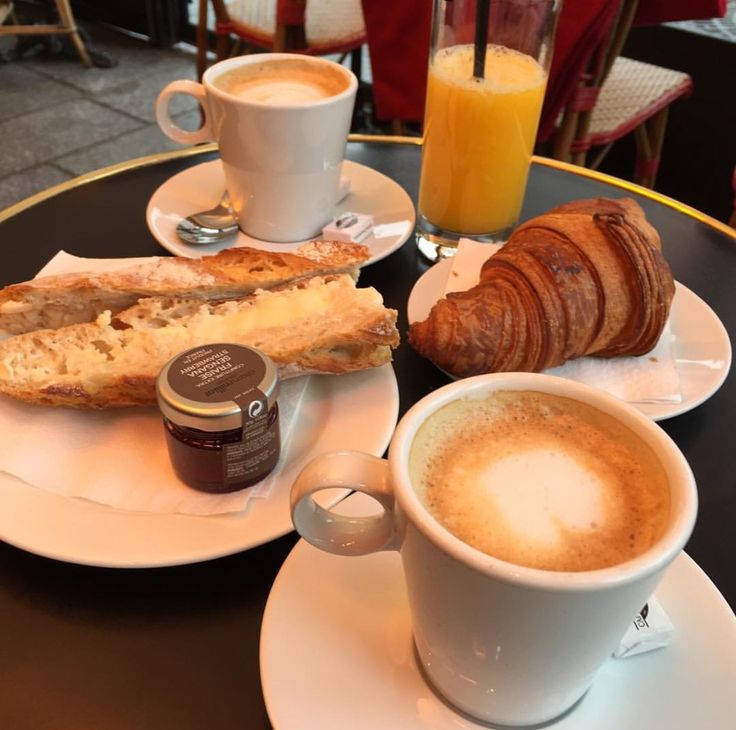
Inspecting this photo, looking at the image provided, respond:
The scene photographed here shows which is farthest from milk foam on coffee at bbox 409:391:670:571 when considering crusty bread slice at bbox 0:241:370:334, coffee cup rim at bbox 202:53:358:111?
coffee cup rim at bbox 202:53:358:111

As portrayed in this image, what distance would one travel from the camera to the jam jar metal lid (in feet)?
2.24

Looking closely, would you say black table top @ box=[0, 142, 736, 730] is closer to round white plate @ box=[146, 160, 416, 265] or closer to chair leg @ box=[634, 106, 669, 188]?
round white plate @ box=[146, 160, 416, 265]

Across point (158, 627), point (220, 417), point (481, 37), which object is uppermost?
point (481, 37)

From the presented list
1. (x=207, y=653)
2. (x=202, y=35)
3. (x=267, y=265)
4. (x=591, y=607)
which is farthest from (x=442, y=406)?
(x=202, y=35)

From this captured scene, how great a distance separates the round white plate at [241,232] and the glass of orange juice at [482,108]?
0.23 feet

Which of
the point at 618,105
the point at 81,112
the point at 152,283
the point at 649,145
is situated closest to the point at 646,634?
the point at 152,283

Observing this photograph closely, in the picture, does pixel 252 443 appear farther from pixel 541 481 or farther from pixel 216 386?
pixel 541 481

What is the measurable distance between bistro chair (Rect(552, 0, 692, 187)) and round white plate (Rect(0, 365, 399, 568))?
149 centimetres

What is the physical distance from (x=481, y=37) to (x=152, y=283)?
572mm

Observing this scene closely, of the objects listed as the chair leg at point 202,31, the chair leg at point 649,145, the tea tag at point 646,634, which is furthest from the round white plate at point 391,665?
the chair leg at point 202,31

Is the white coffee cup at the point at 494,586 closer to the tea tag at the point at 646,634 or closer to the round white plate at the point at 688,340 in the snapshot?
the tea tag at the point at 646,634

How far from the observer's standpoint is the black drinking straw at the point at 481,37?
3.33 ft

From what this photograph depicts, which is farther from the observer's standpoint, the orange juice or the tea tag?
the orange juice

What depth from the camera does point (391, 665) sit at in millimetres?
575
